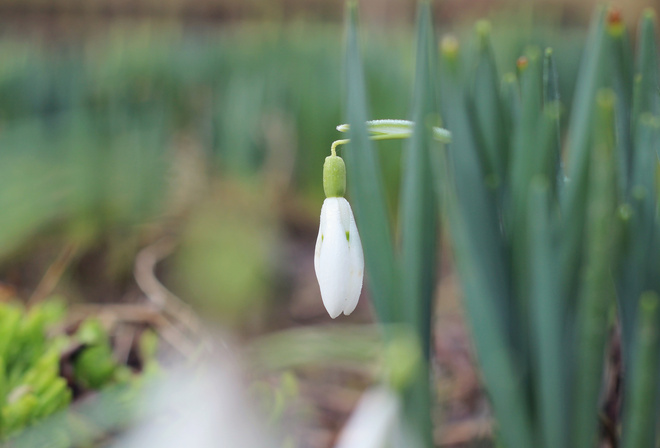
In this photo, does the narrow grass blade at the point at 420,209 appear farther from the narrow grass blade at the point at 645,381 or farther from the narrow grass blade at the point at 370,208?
the narrow grass blade at the point at 645,381

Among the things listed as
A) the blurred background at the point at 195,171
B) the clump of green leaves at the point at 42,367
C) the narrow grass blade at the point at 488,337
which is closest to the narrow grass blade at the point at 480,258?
the narrow grass blade at the point at 488,337

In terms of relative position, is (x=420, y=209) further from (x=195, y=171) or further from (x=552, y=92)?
(x=195, y=171)

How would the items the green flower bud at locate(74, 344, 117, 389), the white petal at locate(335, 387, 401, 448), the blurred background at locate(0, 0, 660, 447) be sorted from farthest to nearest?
the blurred background at locate(0, 0, 660, 447), the green flower bud at locate(74, 344, 117, 389), the white petal at locate(335, 387, 401, 448)

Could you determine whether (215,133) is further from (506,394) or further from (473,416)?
(506,394)

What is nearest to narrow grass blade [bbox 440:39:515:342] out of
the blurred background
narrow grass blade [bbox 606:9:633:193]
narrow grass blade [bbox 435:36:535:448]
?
narrow grass blade [bbox 435:36:535:448]

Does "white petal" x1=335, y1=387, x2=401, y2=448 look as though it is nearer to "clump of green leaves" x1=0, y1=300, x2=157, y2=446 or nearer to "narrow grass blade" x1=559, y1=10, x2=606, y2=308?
"narrow grass blade" x1=559, y1=10, x2=606, y2=308

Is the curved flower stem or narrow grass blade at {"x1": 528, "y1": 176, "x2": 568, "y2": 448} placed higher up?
the curved flower stem
